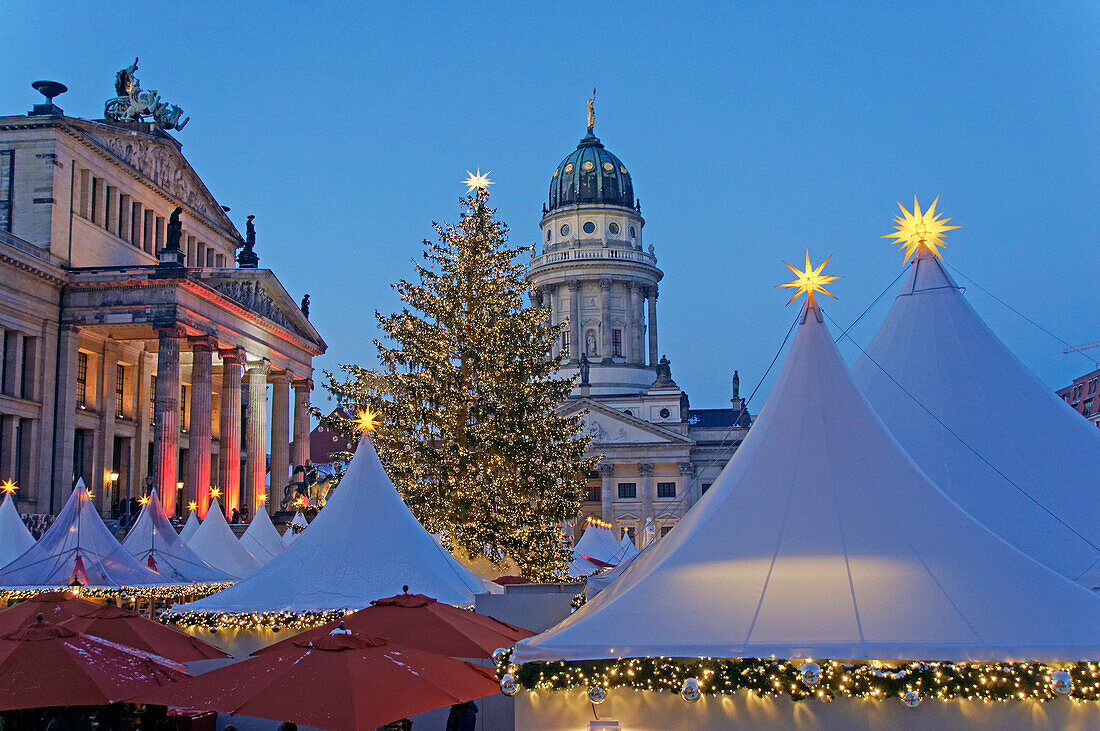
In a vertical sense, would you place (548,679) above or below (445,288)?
below

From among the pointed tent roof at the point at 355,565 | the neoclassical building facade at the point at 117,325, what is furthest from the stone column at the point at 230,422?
the pointed tent roof at the point at 355,565

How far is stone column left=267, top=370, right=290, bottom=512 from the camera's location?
56.1m

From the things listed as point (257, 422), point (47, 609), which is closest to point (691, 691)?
point (47, 609)

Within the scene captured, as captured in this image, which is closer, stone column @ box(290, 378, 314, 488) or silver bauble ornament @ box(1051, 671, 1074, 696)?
silver bauble ornament @ box(1051, 671, 1074, 696)

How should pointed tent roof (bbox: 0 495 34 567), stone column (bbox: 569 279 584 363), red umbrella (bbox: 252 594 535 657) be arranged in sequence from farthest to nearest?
stone column (bbox: 569 279 584 363)
pointed tent roof (bbox: 0 495 34 567)
red umbrella (bbox: 252 594 535 657)

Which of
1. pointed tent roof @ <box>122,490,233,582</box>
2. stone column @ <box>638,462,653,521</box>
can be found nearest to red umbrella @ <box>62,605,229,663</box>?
pointed tent roof @ <box>122,490,233,582</box>

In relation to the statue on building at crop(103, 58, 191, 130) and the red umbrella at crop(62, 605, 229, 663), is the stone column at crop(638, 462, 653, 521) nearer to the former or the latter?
the statue on building at crop(103, 58, 191, 130)

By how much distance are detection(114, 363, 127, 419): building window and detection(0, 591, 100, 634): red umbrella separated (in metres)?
38.2

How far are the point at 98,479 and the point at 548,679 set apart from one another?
43837mm

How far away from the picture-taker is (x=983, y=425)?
1636 centimetres

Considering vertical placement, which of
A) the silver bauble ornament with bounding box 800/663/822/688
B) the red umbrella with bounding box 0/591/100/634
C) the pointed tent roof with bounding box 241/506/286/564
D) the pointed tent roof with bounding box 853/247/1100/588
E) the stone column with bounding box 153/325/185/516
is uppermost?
the stone column with bounding box 153/325/185/516

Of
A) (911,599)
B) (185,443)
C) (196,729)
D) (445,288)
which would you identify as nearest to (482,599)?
(196,729)

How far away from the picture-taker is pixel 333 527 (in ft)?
59.8

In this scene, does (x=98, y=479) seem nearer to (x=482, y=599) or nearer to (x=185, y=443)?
(x=185, y=443)
